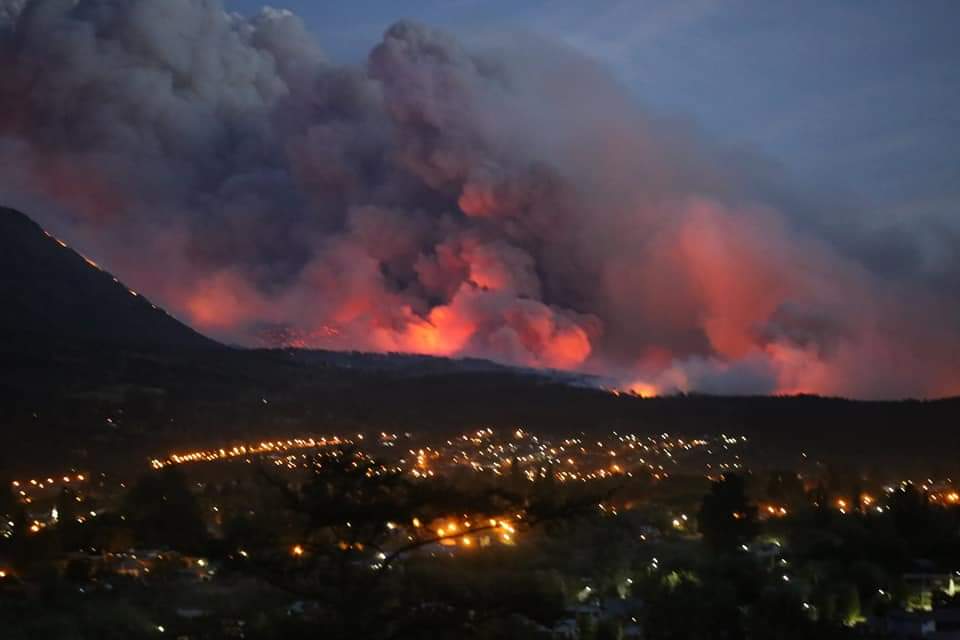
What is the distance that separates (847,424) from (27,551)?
23.8m

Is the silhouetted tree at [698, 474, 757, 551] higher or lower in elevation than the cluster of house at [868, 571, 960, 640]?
higher

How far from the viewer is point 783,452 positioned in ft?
126

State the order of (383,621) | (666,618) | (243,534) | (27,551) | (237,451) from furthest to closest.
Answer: (237,451), (27,551), (666,618), (243,534), (383,621)

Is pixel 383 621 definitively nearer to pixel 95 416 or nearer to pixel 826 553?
pixel 826 553

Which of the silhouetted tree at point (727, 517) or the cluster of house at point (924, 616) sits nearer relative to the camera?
the cluster of house at point (924, 616)

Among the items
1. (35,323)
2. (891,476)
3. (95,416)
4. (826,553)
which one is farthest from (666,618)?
(35,323)

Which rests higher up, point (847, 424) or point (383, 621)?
point (847, 424)

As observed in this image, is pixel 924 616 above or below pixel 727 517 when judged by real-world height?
below

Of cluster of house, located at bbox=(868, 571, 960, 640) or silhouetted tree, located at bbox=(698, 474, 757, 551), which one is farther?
silhouetted tree, located at bbox=(698, 474, 757, 551)

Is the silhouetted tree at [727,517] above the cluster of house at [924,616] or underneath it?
above

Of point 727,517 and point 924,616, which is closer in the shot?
point 924,616

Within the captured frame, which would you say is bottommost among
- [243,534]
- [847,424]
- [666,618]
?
[666,618]

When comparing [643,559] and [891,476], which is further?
[891,476]

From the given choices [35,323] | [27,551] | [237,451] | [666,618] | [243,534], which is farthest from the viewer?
[35,323]
